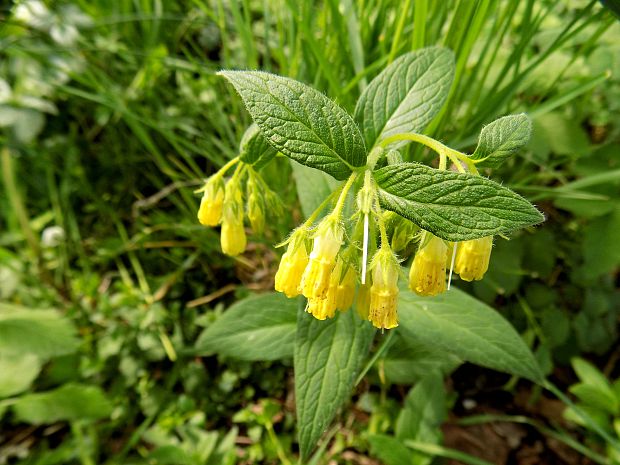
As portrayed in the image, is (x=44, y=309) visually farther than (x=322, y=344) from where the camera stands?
Yes

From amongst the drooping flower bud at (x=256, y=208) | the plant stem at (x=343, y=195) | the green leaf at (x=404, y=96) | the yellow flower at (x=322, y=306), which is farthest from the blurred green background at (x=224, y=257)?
the yellow flower at (x=322, y=306)

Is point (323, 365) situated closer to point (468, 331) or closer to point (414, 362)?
point (468, 331)

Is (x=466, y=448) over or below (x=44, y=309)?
below

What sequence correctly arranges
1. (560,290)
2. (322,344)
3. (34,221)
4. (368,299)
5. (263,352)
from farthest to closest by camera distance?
(34,221) < (560,290) < (263,352) < (322,344) < (368,299)

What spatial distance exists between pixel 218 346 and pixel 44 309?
874mm

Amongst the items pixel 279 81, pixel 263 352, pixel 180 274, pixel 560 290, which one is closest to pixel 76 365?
pixel 180 274

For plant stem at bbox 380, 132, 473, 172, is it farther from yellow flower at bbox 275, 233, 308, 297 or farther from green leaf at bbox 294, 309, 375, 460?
green leaf at bbox 294, 309, 375, 460

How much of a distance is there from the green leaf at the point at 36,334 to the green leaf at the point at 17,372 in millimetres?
67

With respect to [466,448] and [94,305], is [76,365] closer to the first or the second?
[94,305]

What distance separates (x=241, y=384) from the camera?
63.2 inches

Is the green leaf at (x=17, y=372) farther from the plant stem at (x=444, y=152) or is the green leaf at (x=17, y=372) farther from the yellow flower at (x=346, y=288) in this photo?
the plant stem at (x=444, y=152)

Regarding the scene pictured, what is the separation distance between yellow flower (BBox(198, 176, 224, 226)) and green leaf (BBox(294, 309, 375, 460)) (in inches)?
11.4

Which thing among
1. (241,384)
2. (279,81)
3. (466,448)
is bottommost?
(466,448)

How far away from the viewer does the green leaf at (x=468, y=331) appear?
3.33 feet
